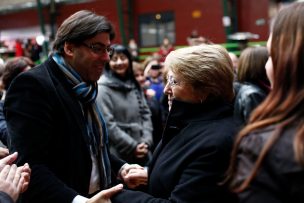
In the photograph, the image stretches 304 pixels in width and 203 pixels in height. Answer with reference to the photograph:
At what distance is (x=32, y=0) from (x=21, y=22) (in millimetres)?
965

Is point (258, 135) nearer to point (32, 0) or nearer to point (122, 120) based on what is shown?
point (122, 120)

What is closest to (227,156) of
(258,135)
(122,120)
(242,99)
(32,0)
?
(258,135)

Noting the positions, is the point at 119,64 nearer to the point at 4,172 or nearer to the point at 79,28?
the point at 79,28

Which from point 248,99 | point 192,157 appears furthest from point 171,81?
point 248,99

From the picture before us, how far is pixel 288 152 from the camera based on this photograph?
41.5 inches

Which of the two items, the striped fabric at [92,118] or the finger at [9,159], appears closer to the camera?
the finger at [9,159]

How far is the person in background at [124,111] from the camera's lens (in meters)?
3.54

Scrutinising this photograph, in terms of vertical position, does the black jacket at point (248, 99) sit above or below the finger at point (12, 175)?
below

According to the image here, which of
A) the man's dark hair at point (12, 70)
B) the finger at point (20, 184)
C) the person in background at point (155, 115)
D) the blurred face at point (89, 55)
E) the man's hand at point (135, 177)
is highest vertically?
the blurred face at point (89, 55)

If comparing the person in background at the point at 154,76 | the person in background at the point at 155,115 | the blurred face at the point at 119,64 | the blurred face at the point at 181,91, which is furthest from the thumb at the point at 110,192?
the person in background at the point at 154,76

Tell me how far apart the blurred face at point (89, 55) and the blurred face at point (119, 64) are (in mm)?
1594

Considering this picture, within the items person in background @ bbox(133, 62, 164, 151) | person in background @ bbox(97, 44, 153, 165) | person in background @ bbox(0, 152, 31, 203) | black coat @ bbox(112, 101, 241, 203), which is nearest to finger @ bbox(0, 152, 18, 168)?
person in background @ bbox(0, 152, 31, 203)

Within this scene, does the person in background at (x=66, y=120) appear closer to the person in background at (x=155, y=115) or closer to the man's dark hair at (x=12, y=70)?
the man's dark hair at (x=12, y=70)

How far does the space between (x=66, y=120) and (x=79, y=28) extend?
0.50 meters
